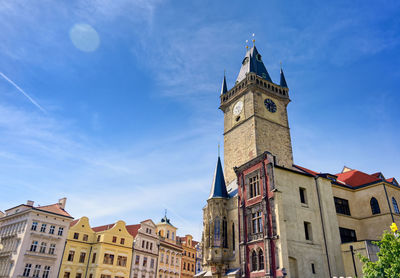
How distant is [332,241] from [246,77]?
26053 millimetres

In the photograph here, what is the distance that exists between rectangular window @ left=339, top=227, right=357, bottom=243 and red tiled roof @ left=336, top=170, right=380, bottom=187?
6355 millimetres

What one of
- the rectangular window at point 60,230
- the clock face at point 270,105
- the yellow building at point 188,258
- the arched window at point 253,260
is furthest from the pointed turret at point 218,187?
the yellow building at point 188,258

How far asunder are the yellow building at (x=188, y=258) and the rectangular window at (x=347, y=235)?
36.4 m

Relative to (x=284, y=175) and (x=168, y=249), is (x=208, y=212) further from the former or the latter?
(x=168, y=249)

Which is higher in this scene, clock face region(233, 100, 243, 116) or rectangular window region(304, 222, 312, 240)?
clock face region(233, 100, 243, 116)

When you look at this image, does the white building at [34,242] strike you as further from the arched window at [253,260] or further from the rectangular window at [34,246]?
the arched window at [253,260]

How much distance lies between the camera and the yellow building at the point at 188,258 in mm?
60375

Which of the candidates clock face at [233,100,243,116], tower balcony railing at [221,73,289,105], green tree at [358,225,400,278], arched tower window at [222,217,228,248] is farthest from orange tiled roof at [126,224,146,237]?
green tree at [358,225,400,278]

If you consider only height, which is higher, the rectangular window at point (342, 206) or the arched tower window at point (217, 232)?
the rectangular window at point (342, 206)

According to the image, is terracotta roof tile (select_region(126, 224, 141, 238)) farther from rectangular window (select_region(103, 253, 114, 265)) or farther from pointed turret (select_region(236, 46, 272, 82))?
pointed turret (select_region(236, 46, 272, 82))

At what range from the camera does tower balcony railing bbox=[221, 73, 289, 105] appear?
147 ft

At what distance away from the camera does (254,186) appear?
103 feet

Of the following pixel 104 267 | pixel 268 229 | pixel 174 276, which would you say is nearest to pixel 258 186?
pixel 268 229

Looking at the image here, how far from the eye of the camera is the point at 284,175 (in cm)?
2984
